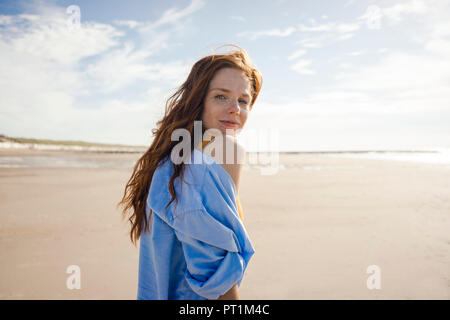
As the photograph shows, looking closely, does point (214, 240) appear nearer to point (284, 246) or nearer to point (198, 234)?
point (198, 234)

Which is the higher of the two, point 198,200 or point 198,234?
point 198,200

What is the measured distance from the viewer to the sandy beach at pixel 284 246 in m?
→ 3.54

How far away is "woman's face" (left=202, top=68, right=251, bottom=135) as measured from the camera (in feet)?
4.47

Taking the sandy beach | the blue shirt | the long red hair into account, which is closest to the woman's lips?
the long red hair

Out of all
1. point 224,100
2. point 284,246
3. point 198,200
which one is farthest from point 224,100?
point 284,246

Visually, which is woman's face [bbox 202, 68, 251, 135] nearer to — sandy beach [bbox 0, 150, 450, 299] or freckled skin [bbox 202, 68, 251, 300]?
freckled skin [bbox 202, 68, 251, 300]

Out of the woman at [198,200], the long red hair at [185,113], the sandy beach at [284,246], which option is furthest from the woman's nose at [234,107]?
the sandy beach at [284,246]

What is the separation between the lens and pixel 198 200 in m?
1.03

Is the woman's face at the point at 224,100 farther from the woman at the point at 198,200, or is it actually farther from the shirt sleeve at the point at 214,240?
the shirt sleeve at the point at 214,240

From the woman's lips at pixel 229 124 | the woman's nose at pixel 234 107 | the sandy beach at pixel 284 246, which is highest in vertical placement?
the woman's nose at pixel 234 107

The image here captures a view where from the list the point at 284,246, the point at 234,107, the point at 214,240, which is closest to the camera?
the point at 214,240

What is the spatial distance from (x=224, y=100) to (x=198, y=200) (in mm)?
579

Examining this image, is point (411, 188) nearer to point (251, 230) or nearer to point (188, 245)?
point (251, 230)
